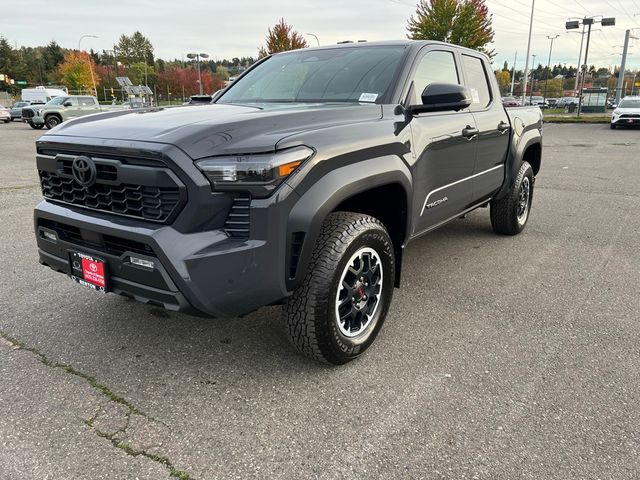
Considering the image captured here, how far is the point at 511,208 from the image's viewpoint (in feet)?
17.6

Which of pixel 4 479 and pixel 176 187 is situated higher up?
pixel 176 187

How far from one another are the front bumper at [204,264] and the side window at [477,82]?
2687 millimetres

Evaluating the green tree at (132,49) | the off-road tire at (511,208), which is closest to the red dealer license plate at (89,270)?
the off-road tire at (511,208)

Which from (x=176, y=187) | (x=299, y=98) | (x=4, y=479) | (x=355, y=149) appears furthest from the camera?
(x=299, y=98)

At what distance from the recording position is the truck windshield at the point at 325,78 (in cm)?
342

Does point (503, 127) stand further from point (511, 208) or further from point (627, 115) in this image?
point (627, 115)

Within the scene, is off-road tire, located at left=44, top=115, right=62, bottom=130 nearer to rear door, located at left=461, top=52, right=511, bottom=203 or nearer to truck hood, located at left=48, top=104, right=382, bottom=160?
rear door, located at left=461, top=52, right=511, bottom=203

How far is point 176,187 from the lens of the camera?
2271mm

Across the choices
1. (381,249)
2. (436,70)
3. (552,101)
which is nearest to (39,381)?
(381,249)

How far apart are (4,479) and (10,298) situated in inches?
87.1

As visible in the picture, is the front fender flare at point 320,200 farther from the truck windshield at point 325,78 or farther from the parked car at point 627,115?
the parked car at point 627,115

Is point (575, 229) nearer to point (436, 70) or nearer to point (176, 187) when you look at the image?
point (436, 70)

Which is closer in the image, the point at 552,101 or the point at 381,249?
the point at 381,249

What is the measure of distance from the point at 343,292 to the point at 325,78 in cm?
168
